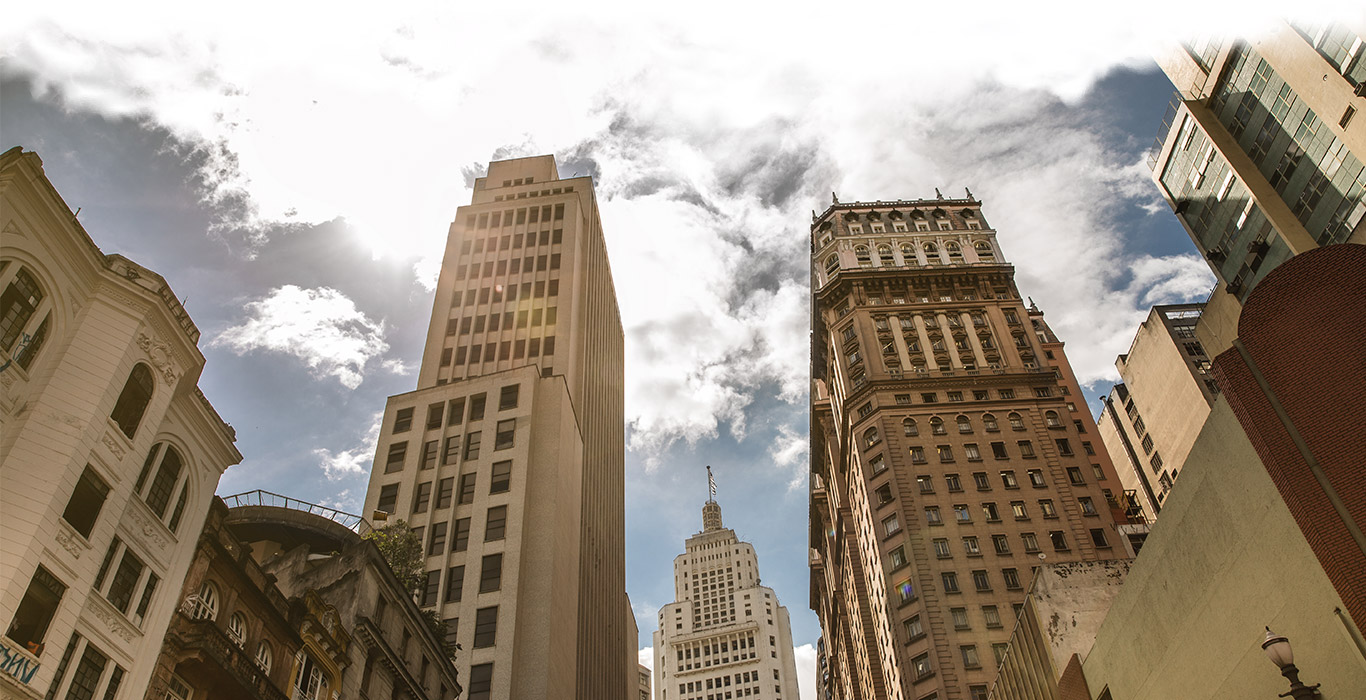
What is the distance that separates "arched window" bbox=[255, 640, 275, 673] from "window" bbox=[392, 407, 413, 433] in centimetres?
4723

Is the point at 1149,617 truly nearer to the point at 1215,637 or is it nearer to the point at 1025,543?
the point at 1215,637

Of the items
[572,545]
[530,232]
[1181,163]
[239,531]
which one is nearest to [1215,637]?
[239,531]

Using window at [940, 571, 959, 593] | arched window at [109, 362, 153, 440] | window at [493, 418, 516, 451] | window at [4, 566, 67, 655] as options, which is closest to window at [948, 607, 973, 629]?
window at [940, 571, 959, 593]

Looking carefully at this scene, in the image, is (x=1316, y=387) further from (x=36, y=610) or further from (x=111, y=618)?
(x=36, y=610)

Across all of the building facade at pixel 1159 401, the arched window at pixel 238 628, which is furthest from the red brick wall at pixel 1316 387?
the building facade at pixel 1159 401

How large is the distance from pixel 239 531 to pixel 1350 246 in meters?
40.2

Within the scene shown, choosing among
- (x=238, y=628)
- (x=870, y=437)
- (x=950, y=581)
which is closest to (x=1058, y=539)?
(x=950, y=581)

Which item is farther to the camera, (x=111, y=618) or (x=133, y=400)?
(x=133, y=400)

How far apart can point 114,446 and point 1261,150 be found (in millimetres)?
66413

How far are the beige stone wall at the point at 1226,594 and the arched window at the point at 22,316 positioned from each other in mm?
29593

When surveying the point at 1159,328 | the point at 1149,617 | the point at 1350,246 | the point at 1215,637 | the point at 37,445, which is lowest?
the point at 1215,637

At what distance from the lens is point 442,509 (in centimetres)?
6631

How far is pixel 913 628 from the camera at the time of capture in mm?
71875

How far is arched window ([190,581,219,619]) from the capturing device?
24.6 metres
